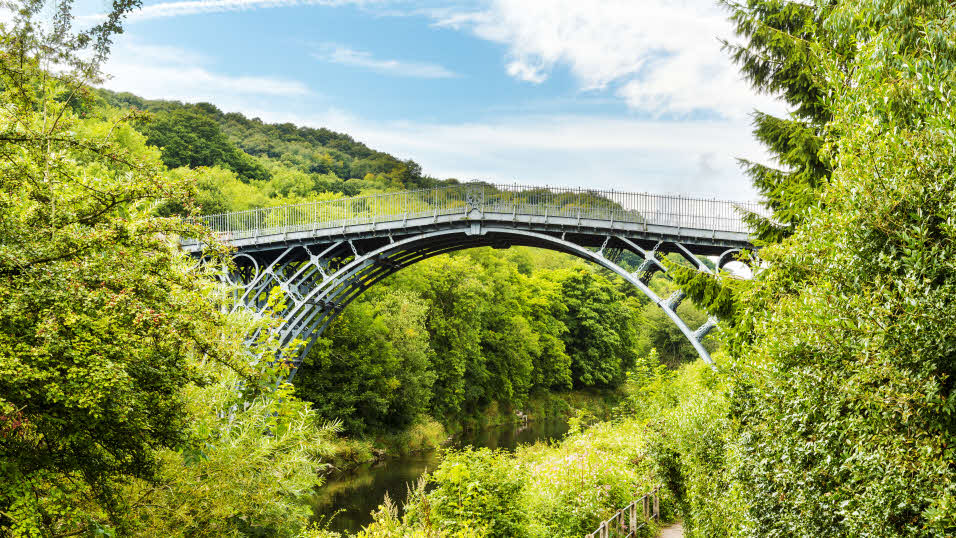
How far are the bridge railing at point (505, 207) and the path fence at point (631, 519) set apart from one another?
250 inches

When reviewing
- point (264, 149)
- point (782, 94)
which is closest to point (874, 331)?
point (782, 94)

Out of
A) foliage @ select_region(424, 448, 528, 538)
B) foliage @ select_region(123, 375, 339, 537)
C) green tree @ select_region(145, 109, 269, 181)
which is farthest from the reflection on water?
green tree @ select_region(145, 109, 269, 181)

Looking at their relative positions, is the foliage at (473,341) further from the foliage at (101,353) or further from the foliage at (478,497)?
the foliage at (101,353)

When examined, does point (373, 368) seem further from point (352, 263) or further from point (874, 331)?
point (874, 331)

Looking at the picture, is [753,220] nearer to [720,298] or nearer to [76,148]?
[720,298]

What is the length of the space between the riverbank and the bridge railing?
17.8 feet

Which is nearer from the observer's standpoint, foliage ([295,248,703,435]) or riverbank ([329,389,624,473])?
riverbank ([329,389,624,473])

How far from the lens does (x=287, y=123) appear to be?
74.3 m

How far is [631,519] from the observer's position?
11.2m

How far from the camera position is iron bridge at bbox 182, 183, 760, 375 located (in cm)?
1614

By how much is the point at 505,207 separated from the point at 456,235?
2.22 metres

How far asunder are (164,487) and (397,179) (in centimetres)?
5049

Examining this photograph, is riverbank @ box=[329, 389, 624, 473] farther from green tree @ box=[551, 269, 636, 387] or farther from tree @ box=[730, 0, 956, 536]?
tree @ box=[730, 0, 956, 536]

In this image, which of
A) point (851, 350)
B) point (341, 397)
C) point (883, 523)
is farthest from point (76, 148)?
point (341, 397)
